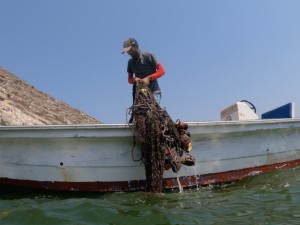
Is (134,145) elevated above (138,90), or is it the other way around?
(138,90)

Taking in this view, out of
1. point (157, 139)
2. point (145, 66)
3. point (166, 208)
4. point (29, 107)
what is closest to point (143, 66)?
point (145, 66)

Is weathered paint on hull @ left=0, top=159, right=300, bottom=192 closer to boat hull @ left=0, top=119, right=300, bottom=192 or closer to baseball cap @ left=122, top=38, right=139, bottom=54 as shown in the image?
boat hull @ left=0, top=119, right=300, bottom=192

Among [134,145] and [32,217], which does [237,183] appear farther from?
[32,217]

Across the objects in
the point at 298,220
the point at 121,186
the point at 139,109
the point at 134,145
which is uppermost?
the point at 139,109

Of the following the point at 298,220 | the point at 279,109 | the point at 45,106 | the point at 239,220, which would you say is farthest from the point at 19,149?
the point at 45,106

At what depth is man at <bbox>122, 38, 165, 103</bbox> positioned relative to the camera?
6.88 metres

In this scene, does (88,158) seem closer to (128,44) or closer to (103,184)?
(103,184)

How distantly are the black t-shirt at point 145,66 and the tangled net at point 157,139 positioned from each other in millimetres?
731

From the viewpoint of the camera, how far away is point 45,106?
12602mm

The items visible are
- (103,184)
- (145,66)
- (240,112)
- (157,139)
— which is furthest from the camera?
(240,112)

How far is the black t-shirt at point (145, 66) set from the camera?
7.10 meters

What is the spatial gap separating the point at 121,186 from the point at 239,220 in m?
2.49

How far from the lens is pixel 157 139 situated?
603 centimetres

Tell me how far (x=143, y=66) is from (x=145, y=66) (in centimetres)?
4
